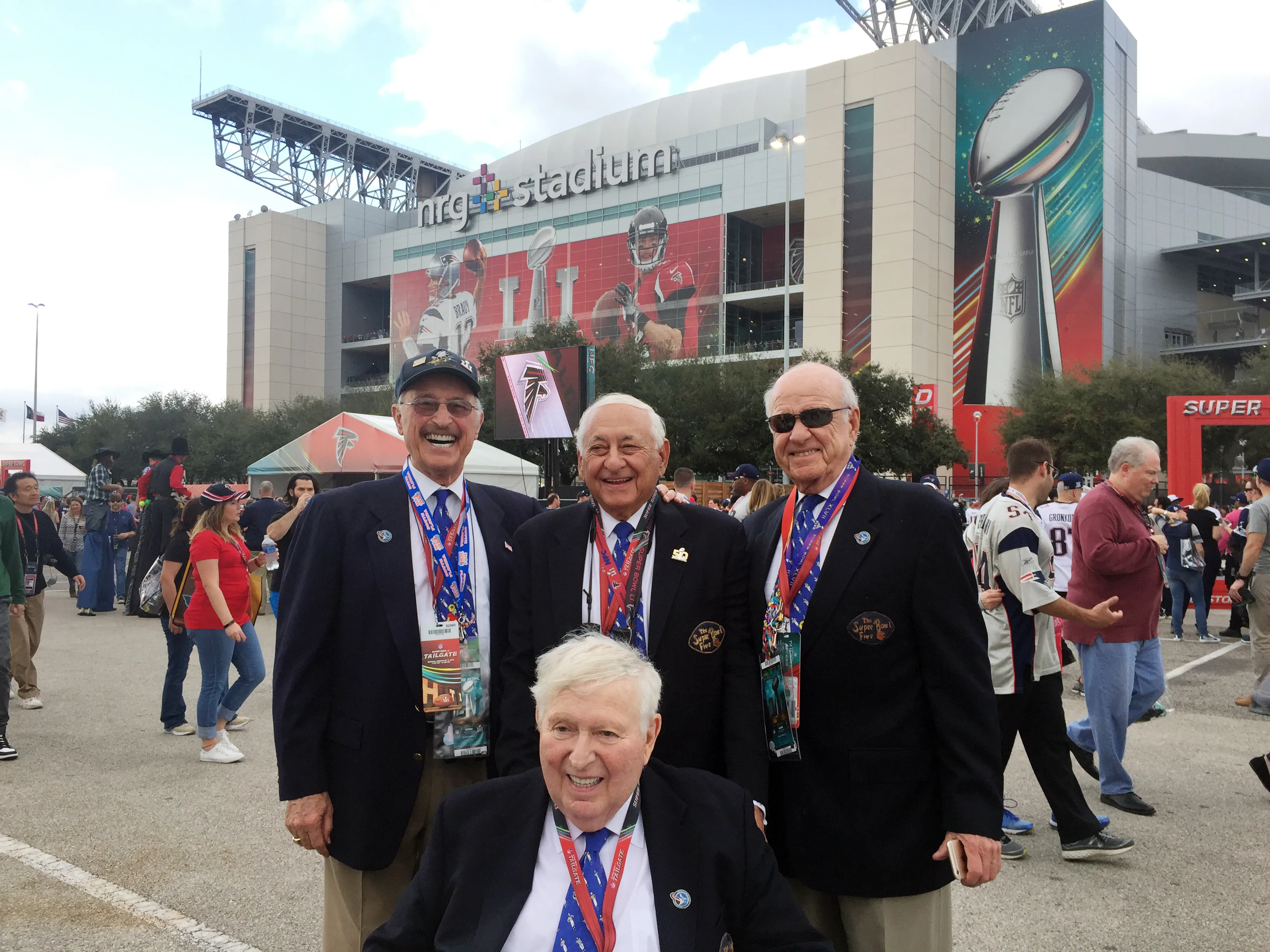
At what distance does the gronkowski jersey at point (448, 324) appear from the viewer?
2736 inches

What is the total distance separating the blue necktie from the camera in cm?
254

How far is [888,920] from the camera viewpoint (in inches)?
97.0

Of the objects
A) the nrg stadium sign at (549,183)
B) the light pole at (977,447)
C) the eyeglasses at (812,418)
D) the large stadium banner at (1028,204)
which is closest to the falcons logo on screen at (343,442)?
the eyeglasses at (812,418)

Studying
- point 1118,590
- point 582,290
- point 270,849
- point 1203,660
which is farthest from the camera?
point 582,290

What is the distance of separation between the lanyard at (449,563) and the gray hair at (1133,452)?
13.1 feet

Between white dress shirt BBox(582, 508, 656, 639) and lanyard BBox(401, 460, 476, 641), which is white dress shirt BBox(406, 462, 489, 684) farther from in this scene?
white dress shirt BBox(582, 508, 656, 639)

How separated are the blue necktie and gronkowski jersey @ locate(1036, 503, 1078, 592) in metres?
5.87

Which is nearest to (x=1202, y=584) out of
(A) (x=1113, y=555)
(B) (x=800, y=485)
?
(A) (x=1113, y=555)

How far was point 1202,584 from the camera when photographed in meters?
12.0

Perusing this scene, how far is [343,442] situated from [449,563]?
16.0m

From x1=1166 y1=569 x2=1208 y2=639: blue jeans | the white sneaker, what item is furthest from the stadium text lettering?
the white sneaker

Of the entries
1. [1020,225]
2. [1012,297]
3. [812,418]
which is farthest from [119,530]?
[1020,225]

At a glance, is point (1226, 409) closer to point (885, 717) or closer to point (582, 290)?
point (885, 717)

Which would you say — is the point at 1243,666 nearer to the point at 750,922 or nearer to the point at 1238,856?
the point at 1238,856
